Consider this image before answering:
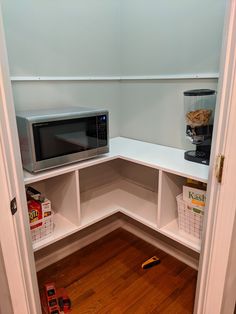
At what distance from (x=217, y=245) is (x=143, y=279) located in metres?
0.84

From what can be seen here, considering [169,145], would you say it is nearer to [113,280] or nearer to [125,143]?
[125,143]

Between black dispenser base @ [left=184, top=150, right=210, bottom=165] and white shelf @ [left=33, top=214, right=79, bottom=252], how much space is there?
31.8 inches

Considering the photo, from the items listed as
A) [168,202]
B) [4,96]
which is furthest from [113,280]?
[4,96]

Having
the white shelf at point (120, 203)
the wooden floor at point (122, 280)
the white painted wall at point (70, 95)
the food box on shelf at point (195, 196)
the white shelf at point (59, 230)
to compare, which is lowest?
the wooden floor at point (122, 280)

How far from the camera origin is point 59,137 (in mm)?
1288

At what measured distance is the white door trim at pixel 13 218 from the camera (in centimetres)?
83

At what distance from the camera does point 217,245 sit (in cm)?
104

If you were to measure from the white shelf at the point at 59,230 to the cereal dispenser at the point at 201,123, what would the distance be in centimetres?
83

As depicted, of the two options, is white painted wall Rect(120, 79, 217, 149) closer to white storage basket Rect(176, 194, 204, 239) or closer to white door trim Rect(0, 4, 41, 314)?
white storage basket Rect(176, 194, 204, 239)

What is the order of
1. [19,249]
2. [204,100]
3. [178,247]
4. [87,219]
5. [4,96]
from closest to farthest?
[4,96] < [19,249] < [204,100] < [87,219] < [178,247]

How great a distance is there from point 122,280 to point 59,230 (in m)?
0.62

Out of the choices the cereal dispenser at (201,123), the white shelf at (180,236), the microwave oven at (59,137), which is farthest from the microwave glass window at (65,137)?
the white shelf at (180,236)

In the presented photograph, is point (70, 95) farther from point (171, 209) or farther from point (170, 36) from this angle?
point (171, 209)

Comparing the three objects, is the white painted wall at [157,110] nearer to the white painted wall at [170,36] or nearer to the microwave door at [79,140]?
the white painted wall at [170,36]
